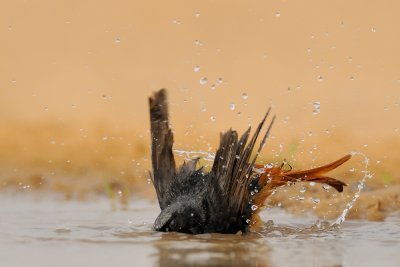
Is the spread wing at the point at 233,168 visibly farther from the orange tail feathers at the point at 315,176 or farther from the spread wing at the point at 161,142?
the spread wing at the point at 161,142

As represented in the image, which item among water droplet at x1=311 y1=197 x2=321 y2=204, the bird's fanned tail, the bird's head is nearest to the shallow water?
the bird's head

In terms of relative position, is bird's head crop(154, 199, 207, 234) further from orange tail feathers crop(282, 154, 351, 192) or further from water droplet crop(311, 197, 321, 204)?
water droplet crop(311, 197, 321, 204)

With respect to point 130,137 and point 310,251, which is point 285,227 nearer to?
point 310,251

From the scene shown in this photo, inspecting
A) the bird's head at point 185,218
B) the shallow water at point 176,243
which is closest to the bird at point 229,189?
the bird's head at point 185,218

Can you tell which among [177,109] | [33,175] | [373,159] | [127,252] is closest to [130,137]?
[177,109]

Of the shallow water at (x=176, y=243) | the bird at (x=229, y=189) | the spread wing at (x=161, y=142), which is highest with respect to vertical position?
the spread wing at (x=161, y=142)

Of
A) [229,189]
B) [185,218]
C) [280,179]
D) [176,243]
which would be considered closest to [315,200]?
[280,179]
